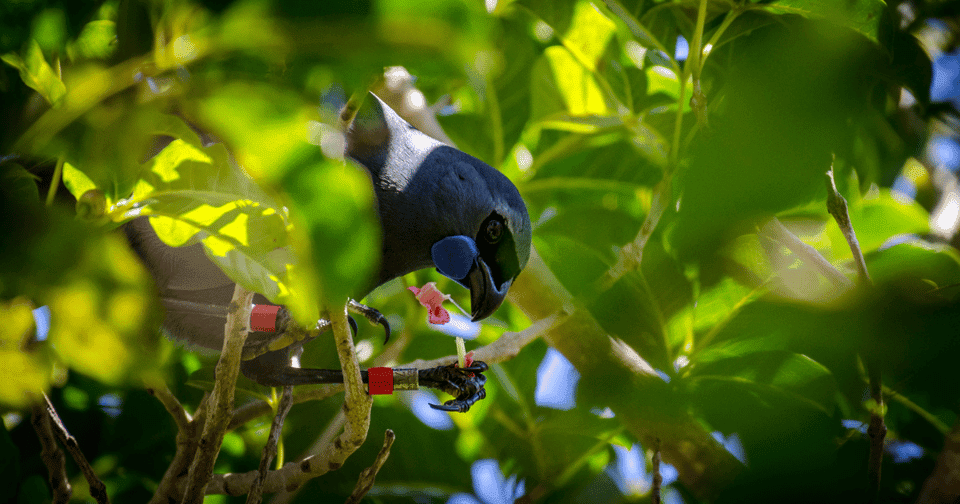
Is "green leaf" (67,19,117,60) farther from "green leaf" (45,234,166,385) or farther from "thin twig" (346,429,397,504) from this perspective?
"thin twig" (346,429,397,504)

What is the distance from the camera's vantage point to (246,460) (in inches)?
90.7

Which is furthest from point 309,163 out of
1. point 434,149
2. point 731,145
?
point 434,149

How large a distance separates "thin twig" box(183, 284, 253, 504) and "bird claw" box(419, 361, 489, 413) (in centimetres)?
67

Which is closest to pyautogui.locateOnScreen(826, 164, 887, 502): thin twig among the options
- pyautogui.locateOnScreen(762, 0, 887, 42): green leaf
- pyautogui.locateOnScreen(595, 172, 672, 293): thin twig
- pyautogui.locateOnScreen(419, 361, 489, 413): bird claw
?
pyautogui.locateOnScreen(762, 0, 887, 42): green leaf

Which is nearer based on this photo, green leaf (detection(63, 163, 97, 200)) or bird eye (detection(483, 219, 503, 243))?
green leaf (detection(63, 163, 97, 200))

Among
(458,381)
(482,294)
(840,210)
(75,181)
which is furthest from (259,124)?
(482,294)

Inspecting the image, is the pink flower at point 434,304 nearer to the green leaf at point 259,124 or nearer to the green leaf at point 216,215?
the green leaf at point 216,215

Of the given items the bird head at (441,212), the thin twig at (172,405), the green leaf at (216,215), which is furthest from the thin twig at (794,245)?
the thin twig at (172,405)

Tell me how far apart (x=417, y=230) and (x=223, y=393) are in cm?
98

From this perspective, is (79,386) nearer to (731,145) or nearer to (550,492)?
(550,492)

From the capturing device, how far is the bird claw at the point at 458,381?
192cm

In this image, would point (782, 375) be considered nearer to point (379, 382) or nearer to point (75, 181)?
point (379, 382)

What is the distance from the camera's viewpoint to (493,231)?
7.54ft

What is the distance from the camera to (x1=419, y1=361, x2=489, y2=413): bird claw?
1.92 m
